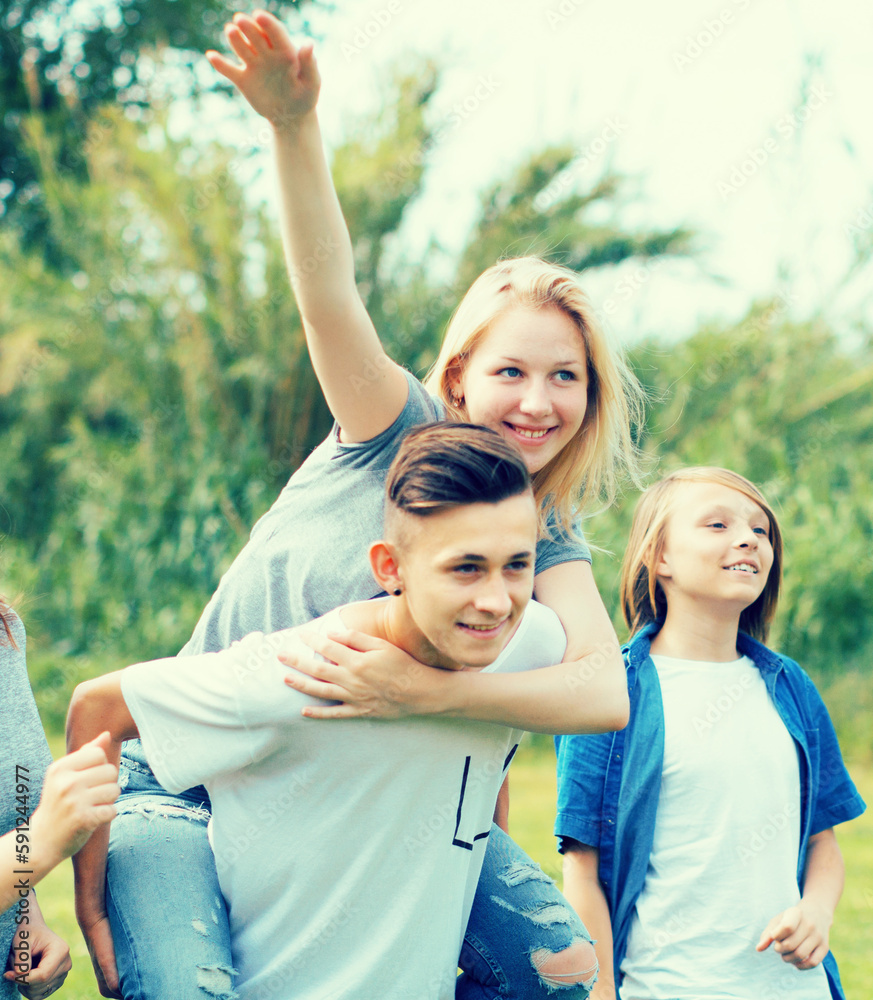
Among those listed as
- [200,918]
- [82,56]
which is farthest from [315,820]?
[82,56]

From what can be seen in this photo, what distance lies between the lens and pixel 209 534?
6875 mm

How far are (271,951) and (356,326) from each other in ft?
3.32

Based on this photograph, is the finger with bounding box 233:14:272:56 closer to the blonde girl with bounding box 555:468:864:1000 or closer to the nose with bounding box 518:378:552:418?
the nose with bounding box 518:378:552:418

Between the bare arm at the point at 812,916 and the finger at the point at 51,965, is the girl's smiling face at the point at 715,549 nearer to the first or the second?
the bare arm at the point at 812,916

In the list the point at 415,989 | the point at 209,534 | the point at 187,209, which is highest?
the point at 187,209

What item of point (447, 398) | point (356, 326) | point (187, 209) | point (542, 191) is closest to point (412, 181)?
point (542, 191)

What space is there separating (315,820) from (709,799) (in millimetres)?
920

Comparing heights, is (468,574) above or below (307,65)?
below

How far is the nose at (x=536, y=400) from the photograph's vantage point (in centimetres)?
189

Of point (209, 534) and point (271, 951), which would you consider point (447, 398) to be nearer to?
point (271, 951)

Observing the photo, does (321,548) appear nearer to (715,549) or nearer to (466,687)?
(466,687)

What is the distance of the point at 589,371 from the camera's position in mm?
2061

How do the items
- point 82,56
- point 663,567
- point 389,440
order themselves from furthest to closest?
point 82,56
point 663,567
point 389,440

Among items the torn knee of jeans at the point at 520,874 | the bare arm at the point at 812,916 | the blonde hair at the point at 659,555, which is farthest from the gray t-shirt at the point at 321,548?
the bare arm at the point at 812,916
